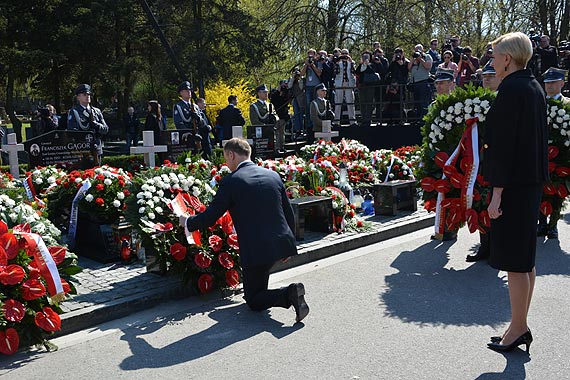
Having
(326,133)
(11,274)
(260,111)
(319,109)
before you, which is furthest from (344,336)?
(260,111)

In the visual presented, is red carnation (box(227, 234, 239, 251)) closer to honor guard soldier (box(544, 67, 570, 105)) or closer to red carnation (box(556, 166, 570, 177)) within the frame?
red carnation (box(556, 166, 570, 177))

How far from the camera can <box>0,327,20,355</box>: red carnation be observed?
4.63m

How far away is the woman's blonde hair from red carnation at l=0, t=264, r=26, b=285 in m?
3.83

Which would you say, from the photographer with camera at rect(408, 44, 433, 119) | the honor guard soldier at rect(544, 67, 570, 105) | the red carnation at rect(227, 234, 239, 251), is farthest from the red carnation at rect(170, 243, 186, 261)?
the photographer with camera at rect(408, 44, 433, 119)

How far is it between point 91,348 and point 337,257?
3.65m

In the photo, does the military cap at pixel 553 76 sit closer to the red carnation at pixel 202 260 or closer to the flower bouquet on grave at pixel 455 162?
the flower bouquet on grave at pixel 455 162

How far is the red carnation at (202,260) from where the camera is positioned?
234 inches

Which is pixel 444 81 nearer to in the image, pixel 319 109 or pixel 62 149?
pixel 62 149

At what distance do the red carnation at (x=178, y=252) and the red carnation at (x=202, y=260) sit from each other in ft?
0.48

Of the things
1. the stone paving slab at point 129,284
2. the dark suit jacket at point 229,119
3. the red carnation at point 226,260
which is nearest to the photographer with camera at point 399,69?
the dark suit jacket at point 229,119

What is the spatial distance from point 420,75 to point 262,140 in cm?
554

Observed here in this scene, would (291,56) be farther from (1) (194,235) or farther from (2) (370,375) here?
(2) (370,375)

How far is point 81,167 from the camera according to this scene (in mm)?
10281

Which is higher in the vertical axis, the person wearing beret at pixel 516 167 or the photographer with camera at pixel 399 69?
the photographer with camera at pixel 399 69
